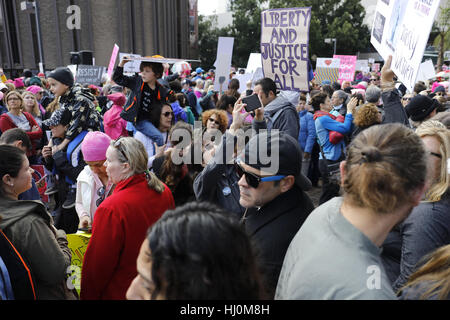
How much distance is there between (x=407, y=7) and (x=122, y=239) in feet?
9.31

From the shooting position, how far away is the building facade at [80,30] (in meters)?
24.8

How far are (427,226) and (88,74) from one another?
28.2 ft

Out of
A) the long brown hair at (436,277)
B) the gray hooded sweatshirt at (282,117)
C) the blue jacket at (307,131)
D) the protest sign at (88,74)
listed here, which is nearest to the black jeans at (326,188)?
the gray hooded sweatshirt at (282,117)

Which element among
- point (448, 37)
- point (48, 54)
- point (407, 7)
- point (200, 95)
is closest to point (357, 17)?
point (448, 37)

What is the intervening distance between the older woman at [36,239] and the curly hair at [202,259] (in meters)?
1.24

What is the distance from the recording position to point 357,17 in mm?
46969

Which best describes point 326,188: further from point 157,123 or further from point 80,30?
point 80,30

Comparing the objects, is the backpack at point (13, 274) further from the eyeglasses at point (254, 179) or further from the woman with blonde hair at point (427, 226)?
the woman with blonde hair at point (427, 226)

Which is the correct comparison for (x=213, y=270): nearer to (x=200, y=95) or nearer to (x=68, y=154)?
(x=68, y=154)

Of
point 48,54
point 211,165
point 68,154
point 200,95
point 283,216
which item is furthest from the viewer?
point 48,54

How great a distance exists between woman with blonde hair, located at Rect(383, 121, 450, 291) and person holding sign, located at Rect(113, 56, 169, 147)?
315 cm

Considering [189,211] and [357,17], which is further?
[357,17]

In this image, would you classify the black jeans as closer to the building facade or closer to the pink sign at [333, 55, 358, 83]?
the pink sign at [333, 55, 358, 83]

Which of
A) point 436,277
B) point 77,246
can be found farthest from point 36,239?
point 436,277
